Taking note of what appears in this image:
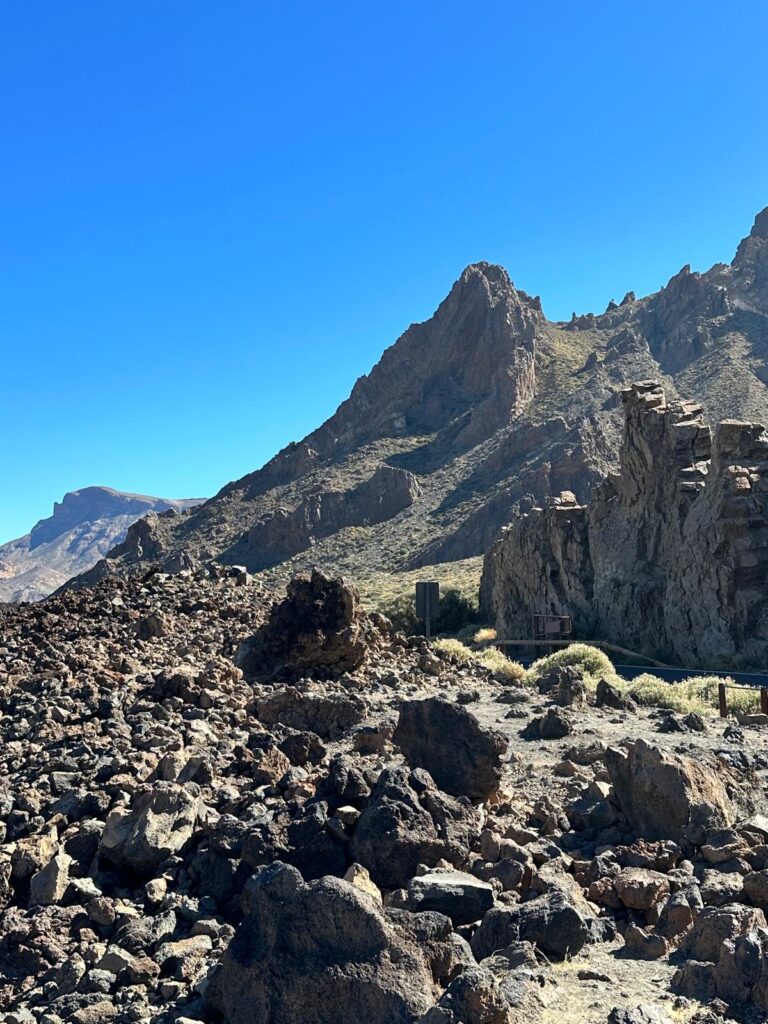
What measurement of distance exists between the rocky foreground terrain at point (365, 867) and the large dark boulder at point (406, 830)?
1 cm

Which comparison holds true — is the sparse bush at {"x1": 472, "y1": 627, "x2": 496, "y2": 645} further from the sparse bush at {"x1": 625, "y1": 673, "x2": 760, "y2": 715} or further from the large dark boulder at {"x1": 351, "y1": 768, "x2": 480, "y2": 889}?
the large dark boulder at {"x1": 351, "y1": 768, "x2": 480, "y2": 889}

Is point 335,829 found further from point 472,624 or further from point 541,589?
point 472,624

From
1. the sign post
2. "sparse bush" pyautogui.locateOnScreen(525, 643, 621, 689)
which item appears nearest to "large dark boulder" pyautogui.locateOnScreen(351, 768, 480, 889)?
"sparse bush" pyautogui.locateOnScreen(525, 643, 621, 689)

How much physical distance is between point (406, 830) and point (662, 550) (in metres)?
25.3

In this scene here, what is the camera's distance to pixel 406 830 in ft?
21.0

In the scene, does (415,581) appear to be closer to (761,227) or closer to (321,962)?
(321,962)

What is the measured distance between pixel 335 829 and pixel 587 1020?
2.44 meters

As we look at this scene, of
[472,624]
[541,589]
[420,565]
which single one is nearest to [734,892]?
[541,589]

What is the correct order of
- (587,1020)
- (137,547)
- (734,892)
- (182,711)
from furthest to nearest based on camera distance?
(137,547), (182,711), (734,892), (587,1020)

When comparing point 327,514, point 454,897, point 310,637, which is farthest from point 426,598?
point 327,514

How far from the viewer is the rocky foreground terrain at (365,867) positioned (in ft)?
15.1

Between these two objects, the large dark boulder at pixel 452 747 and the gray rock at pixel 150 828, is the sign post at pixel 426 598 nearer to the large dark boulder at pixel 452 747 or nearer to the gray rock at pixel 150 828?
the large dark boulder at pixel 452 747

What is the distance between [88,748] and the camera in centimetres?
938

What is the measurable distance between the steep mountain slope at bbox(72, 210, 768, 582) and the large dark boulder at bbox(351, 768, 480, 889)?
223 feet
